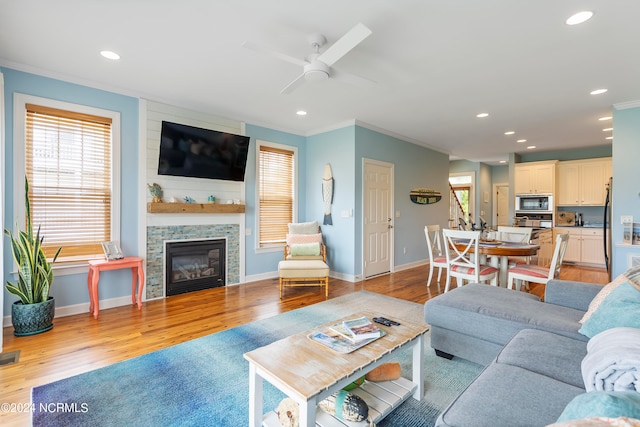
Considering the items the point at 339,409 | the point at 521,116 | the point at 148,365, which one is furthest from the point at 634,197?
the point at 148,365

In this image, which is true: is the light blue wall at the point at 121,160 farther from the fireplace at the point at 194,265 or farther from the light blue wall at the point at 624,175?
the light blue wall at the point at 624,175

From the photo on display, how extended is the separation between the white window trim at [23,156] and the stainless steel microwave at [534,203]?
8.15 m

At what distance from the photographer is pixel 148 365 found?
2.36 metres

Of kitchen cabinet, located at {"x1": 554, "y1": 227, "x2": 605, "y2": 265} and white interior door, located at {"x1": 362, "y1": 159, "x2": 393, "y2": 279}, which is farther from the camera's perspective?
kitchen cabinet, located at {"x1": 554, "y1": 227, "x2": 605, "y2": 265}

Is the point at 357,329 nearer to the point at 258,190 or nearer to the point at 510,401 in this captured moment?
the point at 510,401

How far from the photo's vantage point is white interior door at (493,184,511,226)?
9523 mm

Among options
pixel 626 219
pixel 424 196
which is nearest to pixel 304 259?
pixel 424 196

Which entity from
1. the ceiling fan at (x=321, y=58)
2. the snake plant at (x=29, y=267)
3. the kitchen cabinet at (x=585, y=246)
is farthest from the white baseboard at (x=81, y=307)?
the kitchen cabinet at (x=585, y=246)

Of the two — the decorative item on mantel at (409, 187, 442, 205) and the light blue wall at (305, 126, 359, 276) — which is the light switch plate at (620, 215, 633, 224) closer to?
the decorative item on mantel at (409, 187, 442, 205)

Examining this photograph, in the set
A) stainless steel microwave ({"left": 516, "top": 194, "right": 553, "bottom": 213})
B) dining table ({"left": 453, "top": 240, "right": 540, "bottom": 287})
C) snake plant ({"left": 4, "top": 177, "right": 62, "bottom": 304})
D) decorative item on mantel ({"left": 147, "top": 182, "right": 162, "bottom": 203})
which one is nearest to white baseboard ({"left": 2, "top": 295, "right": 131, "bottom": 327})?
snake plant ({"left": 4, "top": 177, "right": 62, "bottom": 304})

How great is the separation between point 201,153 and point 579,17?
14.0 ft

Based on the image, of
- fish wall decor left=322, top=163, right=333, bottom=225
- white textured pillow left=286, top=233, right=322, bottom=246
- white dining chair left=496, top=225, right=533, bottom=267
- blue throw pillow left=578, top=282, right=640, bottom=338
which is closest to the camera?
blue throw pillow left=578, top=282, right=640, bottom=338

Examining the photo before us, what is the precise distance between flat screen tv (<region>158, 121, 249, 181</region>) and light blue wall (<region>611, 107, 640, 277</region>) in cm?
530

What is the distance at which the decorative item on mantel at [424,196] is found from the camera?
646cm
